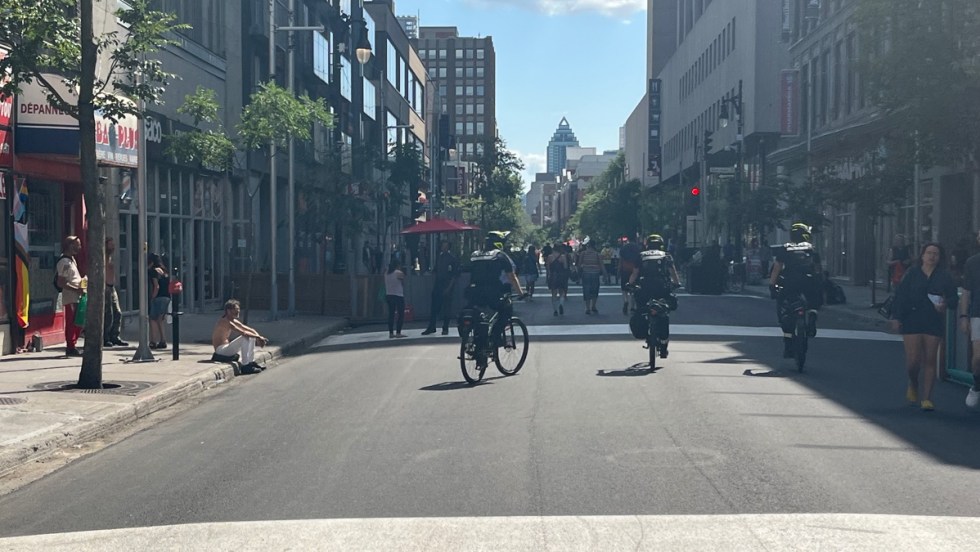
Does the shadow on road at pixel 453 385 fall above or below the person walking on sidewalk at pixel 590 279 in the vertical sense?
below

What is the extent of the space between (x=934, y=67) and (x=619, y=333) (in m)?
8.23

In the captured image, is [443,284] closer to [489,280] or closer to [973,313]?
[489,280]

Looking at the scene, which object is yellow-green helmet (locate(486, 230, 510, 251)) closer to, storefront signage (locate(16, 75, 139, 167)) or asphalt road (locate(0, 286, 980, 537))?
asphalt road (locate(0, 286, 980, 537))

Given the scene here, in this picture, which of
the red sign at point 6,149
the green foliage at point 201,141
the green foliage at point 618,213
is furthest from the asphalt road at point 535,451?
the green foliage at point 618,213

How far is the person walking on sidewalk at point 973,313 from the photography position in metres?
10.8

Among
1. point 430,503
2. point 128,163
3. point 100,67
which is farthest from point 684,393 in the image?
point 100,67

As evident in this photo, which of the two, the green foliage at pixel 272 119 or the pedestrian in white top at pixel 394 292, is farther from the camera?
the green foliage at pixel 272 119

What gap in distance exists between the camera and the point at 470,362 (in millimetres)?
13789

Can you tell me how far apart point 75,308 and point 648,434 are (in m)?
10.1

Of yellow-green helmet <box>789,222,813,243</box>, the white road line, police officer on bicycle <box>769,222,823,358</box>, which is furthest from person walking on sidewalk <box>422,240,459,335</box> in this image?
police officer on bicycle <box>769,222,823,358</box>

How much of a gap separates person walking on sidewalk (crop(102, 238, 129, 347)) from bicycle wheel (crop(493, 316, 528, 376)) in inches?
268

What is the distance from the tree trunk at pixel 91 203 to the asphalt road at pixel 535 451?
4.77 ft

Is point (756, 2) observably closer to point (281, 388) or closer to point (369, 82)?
point (369, 82)

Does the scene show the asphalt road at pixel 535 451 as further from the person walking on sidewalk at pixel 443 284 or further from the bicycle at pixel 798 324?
the person walking on sidewalk at pixel 443 284
